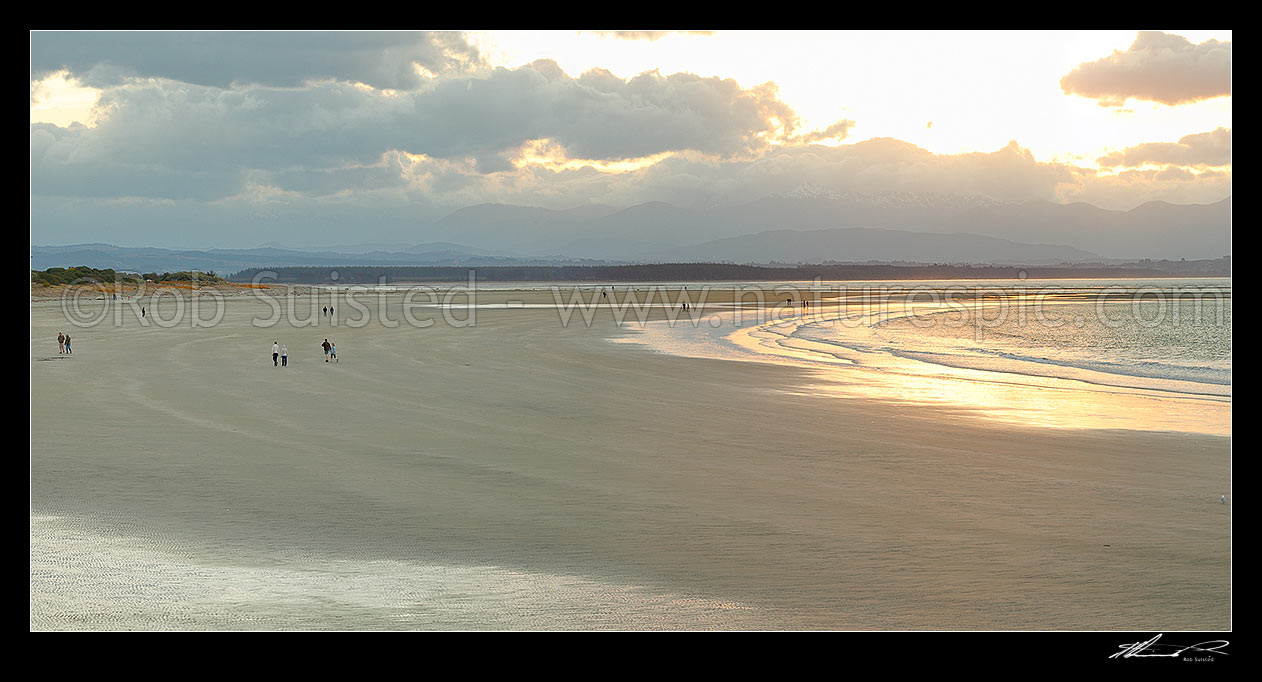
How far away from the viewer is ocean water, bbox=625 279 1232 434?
22.4m

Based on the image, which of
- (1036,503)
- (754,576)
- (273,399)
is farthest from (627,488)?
(273,399)

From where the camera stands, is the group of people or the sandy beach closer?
the sandy beach

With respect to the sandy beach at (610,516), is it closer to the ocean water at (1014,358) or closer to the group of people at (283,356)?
the ocean water at (1014,358)

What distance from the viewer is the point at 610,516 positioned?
11.2m

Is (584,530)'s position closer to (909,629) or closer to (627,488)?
(627,488)

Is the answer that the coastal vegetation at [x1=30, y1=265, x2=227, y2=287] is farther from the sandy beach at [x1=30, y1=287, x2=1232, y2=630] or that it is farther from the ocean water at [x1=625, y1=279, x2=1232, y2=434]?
the sandy beach at [x1=30, y1=287, x2=1232, y2=630]
